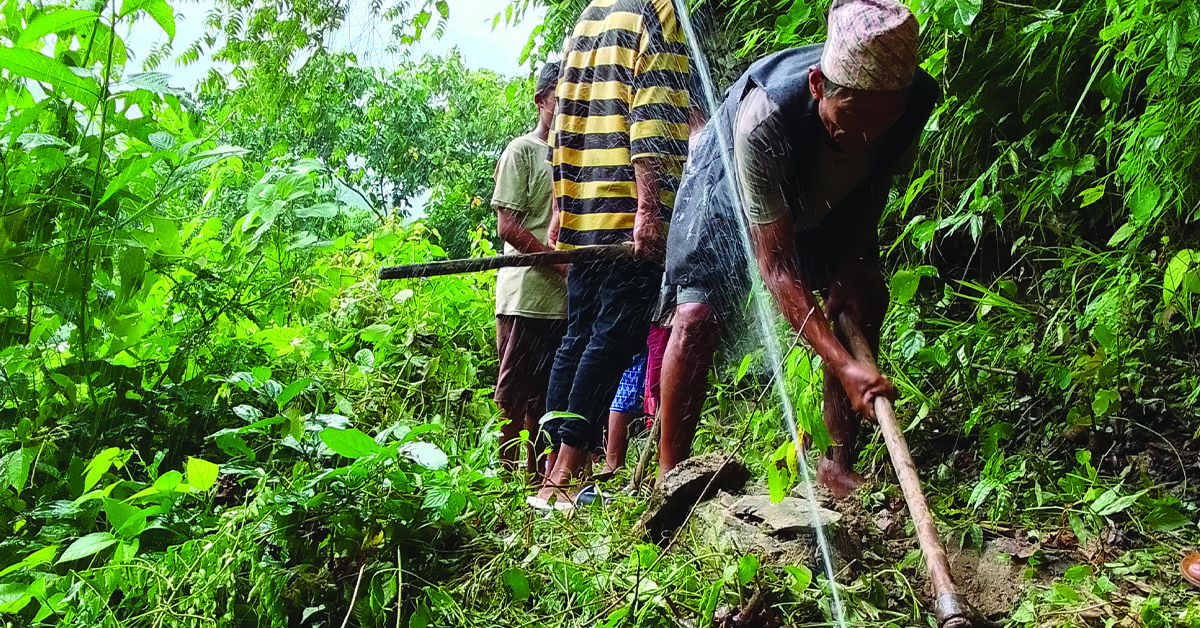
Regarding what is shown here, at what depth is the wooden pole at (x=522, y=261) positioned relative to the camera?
220 cm

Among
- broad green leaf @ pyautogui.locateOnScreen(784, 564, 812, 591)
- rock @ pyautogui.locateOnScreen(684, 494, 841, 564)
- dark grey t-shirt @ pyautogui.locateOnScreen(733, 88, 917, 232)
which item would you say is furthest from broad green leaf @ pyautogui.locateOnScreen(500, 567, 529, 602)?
dark grey t-shirt @ pyautogui.locateOnScreen(733, 88, 917, 232)

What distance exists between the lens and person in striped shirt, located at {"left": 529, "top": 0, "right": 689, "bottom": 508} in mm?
2109

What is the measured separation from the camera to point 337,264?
414 centimetres

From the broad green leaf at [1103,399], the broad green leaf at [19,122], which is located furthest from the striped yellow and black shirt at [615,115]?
the broad green leaf at [19,122]

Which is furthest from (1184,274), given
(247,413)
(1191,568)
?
(247,413)

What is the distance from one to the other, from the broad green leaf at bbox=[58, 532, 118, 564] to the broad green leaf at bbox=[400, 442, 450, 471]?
0.50 metres

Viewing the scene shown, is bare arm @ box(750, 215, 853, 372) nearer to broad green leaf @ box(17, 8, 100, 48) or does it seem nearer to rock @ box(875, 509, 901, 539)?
rock @ box(875, 509, 901, 539)

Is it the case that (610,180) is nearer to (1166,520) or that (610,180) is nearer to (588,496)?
(588,496)

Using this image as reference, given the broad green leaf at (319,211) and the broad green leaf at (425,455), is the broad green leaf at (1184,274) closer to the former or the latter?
the broad green leaf at (425,455)

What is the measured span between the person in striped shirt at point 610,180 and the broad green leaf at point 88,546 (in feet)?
2.92

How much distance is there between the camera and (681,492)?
5.54ft

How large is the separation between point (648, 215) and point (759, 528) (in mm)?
855

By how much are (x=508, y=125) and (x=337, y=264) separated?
1.46 metres

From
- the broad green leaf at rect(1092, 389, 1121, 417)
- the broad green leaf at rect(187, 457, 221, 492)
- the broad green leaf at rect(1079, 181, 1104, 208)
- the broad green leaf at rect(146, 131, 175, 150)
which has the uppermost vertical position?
the broad green leaf at rect(146, 131, 175, 150)
